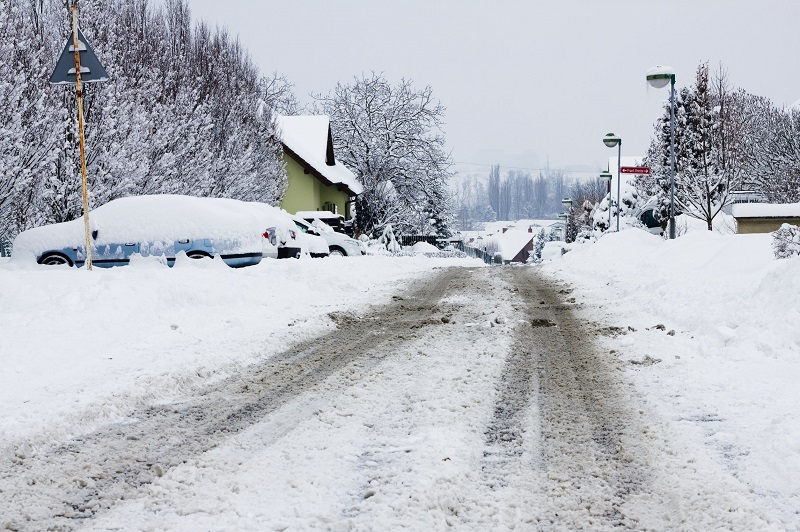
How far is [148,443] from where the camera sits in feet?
12.8

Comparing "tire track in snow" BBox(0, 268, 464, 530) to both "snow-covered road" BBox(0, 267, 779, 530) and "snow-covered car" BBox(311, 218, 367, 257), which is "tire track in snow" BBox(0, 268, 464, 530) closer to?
"snow-covered road" BBox(0, 267, 779, 530)

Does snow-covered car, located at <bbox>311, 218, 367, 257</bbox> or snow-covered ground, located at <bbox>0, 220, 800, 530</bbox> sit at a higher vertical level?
snow-covered car, located at <bbox>311, 218, 367, 257</bbox>

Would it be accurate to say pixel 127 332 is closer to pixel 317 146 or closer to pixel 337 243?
pixel 337 243

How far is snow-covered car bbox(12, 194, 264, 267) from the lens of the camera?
1291cm

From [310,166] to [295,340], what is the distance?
33226 millimetres

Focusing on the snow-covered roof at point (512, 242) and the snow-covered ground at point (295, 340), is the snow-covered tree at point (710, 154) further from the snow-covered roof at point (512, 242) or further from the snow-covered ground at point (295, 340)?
the snow-covered roof at point (512, 242)

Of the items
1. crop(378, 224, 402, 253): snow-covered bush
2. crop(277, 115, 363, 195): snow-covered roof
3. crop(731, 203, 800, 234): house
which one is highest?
crop(277, 115, 363, 195): snow-covered roof

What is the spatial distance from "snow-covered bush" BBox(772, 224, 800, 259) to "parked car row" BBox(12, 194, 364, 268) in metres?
9.32

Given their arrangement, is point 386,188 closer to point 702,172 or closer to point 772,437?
point 702,172

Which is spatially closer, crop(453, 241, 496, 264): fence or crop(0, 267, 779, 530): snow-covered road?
crop(0, 267, 779, 530): snow-covered road

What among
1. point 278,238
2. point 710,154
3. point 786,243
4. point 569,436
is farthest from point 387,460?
point 710,154

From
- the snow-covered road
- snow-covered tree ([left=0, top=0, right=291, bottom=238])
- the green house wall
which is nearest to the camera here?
the snow-covered road

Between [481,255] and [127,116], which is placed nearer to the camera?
[127,116]

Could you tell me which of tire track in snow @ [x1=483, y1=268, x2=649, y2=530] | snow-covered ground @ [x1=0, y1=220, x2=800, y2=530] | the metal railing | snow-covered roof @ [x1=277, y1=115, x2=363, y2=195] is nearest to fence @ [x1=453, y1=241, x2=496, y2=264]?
the metal railing
